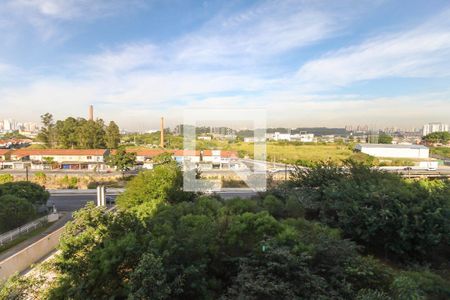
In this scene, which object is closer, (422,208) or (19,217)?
(422,208)

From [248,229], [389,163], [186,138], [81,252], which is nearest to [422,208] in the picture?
[248,229]

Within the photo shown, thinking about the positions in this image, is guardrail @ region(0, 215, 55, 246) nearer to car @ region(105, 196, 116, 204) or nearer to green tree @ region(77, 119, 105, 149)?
car @ region(105, 196, 116, 204)

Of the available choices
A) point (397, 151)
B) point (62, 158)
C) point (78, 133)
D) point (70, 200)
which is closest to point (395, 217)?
point (70, 200)

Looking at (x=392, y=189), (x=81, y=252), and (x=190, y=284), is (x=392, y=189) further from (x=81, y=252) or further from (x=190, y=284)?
(x=81, y=252)

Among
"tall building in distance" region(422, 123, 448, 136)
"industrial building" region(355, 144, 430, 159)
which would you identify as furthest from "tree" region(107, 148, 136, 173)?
"tall building in distance" region(422, 123, 448, 136)

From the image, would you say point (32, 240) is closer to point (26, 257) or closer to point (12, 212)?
point (12, 212)

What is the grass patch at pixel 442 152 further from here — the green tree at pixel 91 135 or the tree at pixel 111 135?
the green tree at pixel 91 135
